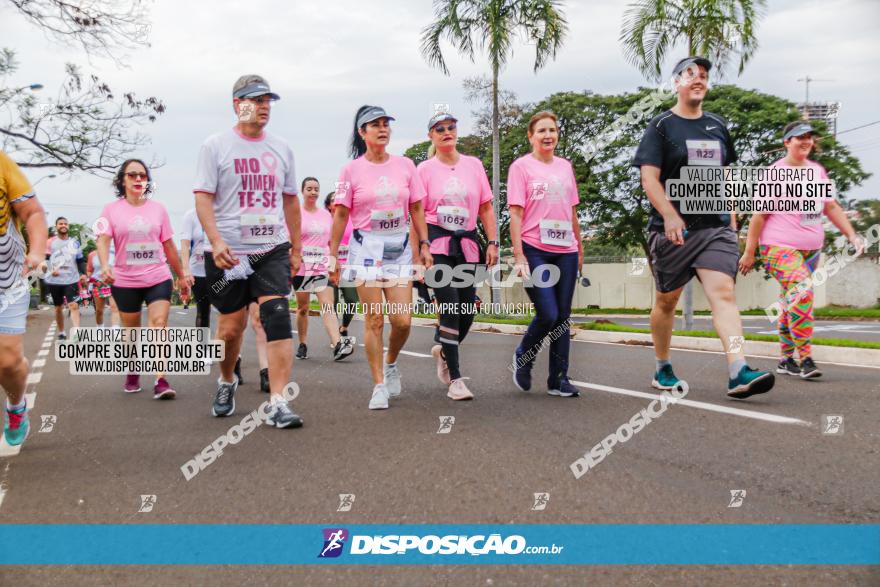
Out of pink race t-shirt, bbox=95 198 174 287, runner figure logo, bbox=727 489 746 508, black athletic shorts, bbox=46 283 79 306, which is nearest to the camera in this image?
runner figure logo, bbox=727 489 746 508

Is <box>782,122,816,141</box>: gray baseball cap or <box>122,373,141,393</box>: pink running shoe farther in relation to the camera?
<box>122,373,141,393</box>: pink running shoe

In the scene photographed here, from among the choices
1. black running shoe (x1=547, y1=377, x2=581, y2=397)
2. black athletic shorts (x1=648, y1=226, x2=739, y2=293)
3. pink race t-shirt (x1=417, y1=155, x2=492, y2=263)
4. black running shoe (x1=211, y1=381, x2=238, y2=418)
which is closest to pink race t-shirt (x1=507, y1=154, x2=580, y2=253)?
pink race t-shirt (x1=417, y1=155, x2=492, y2=263)

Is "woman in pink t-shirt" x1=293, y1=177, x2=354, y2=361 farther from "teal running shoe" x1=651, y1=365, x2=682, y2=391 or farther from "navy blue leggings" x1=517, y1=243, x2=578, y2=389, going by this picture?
"teal running shoe" x1=651, y1=365, x2=682, y2=391

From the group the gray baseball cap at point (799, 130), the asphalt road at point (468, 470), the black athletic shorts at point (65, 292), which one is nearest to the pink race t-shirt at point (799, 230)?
the gray baseball cap at point (799, 130)

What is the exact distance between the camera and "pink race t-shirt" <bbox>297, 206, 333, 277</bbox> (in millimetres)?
9383

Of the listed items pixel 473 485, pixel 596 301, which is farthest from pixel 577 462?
A: pixel 596 301

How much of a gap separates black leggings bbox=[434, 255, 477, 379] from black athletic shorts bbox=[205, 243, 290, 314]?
129cm

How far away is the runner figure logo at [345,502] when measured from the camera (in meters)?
3.22

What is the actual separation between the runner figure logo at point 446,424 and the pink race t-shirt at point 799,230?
361 centimetres

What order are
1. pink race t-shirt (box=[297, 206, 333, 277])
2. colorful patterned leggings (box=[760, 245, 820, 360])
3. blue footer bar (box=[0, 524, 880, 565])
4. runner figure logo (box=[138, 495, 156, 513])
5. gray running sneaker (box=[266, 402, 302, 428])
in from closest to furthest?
blue footer bar (box=[0, 524, 880, 565]) → runner figure logo (box=[138, 495, 156, 513]) → gray running sneaker (box=[266, 402, 302, 428]) → colorful patterned leggings (box=[760, 245, 820, 360]) → pink race t-shirt (box=[297, 206, 333, 277])

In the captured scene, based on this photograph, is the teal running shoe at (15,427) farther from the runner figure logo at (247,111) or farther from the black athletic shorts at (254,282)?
→ the runner figure logo at (247,111)

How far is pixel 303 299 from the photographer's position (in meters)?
9.59

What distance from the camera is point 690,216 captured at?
547cm

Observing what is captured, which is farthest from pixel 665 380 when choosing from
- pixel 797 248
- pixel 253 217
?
pixel 253 217
